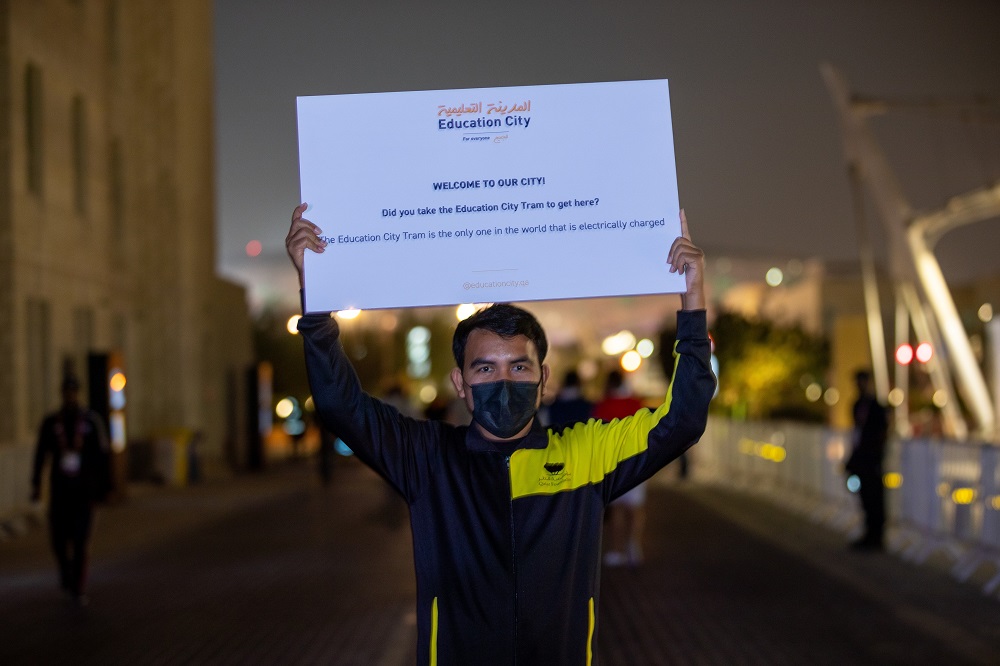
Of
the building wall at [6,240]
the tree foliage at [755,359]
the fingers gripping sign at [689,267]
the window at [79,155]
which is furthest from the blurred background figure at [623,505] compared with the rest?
the tree foliage at [755,359]

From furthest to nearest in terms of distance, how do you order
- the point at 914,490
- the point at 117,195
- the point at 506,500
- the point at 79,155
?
the point at 117,195 → the point at 79,155 → the point at 914,490 → the point at 506,500

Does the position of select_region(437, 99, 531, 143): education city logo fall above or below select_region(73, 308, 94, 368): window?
below

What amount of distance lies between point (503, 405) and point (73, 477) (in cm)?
979

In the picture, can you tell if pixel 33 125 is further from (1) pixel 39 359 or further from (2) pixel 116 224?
(2) pixel 116 224

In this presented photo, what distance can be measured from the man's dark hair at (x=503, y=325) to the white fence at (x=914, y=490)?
9.55 meters

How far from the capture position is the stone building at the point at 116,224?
79.5ft

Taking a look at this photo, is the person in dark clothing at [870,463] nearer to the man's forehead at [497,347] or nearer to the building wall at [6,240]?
the man's forehead at [497,347]

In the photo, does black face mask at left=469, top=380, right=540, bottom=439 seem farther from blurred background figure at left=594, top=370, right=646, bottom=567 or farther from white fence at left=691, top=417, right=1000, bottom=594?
blurred background figure at left=594, top=370, right=646, bottom=567

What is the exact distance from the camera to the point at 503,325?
412 cm

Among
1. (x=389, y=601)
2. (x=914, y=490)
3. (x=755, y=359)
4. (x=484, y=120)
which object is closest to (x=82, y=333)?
(x=914, y=490)

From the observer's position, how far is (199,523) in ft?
71.7

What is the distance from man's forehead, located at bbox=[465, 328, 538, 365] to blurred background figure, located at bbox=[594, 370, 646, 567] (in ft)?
32.3

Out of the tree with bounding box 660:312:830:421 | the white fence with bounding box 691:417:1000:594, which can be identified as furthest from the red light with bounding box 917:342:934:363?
the white fence with bounding box 691:417:1000:594

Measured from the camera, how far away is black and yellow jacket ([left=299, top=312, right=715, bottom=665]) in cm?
390
